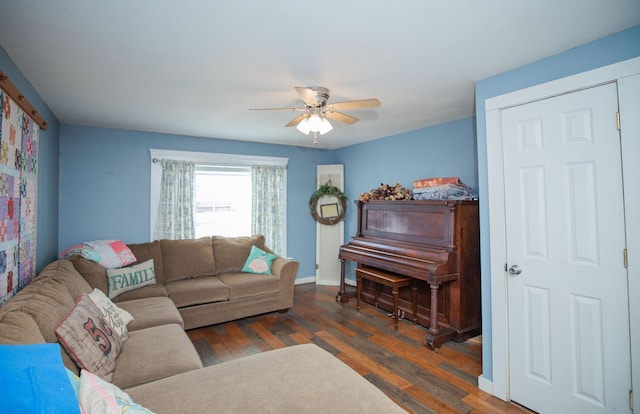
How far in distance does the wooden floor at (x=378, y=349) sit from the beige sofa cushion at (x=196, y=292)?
0.35 meters

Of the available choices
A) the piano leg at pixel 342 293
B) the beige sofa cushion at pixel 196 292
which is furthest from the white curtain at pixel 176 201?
the piano leg at pixel 342 293

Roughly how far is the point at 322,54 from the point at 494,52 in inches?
44.0

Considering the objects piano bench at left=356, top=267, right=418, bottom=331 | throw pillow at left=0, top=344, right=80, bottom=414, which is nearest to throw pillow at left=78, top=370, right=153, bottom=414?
throw pillow at left=0, top=344, right=80, bottom=414

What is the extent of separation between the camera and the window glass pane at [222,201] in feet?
15.2

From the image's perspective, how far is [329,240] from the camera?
544 cm

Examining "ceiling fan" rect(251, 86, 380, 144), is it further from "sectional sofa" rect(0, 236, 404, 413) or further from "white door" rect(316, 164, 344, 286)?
"white door" rect(316, 164, 344, 286)

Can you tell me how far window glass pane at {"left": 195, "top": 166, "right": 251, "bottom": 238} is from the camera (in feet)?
15.2

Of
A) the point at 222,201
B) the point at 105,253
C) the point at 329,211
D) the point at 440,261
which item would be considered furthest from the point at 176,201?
the point at 440,261

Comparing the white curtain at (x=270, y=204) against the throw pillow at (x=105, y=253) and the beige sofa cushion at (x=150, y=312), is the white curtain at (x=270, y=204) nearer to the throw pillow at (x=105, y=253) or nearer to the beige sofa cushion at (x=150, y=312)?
the throw pillow at (x=105, y=253)

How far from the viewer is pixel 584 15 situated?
1.65 metres

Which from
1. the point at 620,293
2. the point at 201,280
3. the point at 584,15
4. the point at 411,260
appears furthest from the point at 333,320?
the point at 584,15

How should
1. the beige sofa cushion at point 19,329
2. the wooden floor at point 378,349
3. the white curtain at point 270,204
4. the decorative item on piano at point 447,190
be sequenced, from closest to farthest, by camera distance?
the beige sofa cushion at point 19,329 < the wooden floor at point 378,349 < the decorative item on piano at point 447,190 < the white curtain at point 270,204

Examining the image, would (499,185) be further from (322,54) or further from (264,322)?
(264,322)

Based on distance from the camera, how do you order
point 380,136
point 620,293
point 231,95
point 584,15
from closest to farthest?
point 584,15
point 620,293
point 231,95
point 380,136
